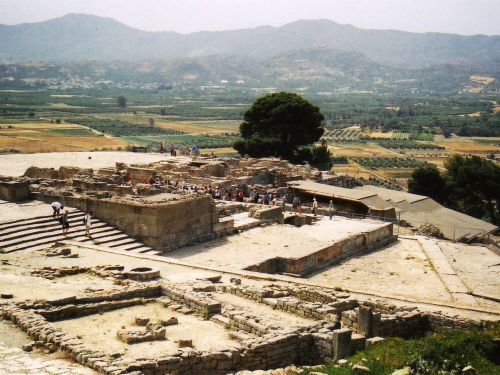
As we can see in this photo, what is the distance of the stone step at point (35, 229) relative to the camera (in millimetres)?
20234

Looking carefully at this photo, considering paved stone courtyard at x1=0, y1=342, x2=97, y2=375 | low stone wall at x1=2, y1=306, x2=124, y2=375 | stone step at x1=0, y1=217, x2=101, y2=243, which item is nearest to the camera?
paved stone courtyard at x1=0, y1=342, x2=97, y2=375

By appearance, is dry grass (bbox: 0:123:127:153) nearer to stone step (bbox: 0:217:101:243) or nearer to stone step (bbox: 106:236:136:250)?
stone step (bbox: 0:217:101:243)

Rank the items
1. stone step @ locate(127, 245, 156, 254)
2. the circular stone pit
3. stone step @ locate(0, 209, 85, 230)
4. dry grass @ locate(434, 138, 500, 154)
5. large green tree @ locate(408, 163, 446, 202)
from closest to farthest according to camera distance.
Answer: the circular stone pit < stone step @ locate(0, 209, 85, 230) < stone step @ locate(127, 245, 156, 254) < large green tree @ locate(408, 163, 446, 202) < dry grass @ locate(434, 138, 500, 154)

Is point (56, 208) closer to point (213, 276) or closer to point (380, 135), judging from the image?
point (213, 276)

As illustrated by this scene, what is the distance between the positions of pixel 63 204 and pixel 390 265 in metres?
11.1

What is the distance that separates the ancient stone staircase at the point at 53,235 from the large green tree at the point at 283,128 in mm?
23708

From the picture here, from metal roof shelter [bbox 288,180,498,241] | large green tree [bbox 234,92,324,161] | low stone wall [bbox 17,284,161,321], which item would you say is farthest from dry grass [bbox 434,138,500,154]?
low stone wall [bbox 17,284,161,321]

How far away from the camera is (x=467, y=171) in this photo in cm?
4281

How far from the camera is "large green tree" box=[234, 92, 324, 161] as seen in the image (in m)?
45.7

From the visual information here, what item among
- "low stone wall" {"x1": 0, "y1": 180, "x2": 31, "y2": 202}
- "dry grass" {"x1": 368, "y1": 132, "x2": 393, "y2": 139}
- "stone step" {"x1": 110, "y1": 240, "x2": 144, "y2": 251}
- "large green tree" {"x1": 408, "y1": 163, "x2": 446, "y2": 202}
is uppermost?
"low stone wall" {"x1": 0, "y1": 180, "x2": 31, "y2": 202}

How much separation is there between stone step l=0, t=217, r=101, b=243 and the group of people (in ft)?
0.72

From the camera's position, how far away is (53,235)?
832 inches

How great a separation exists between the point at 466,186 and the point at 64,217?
2898 cm

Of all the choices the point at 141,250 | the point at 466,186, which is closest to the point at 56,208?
the point at 141,250
